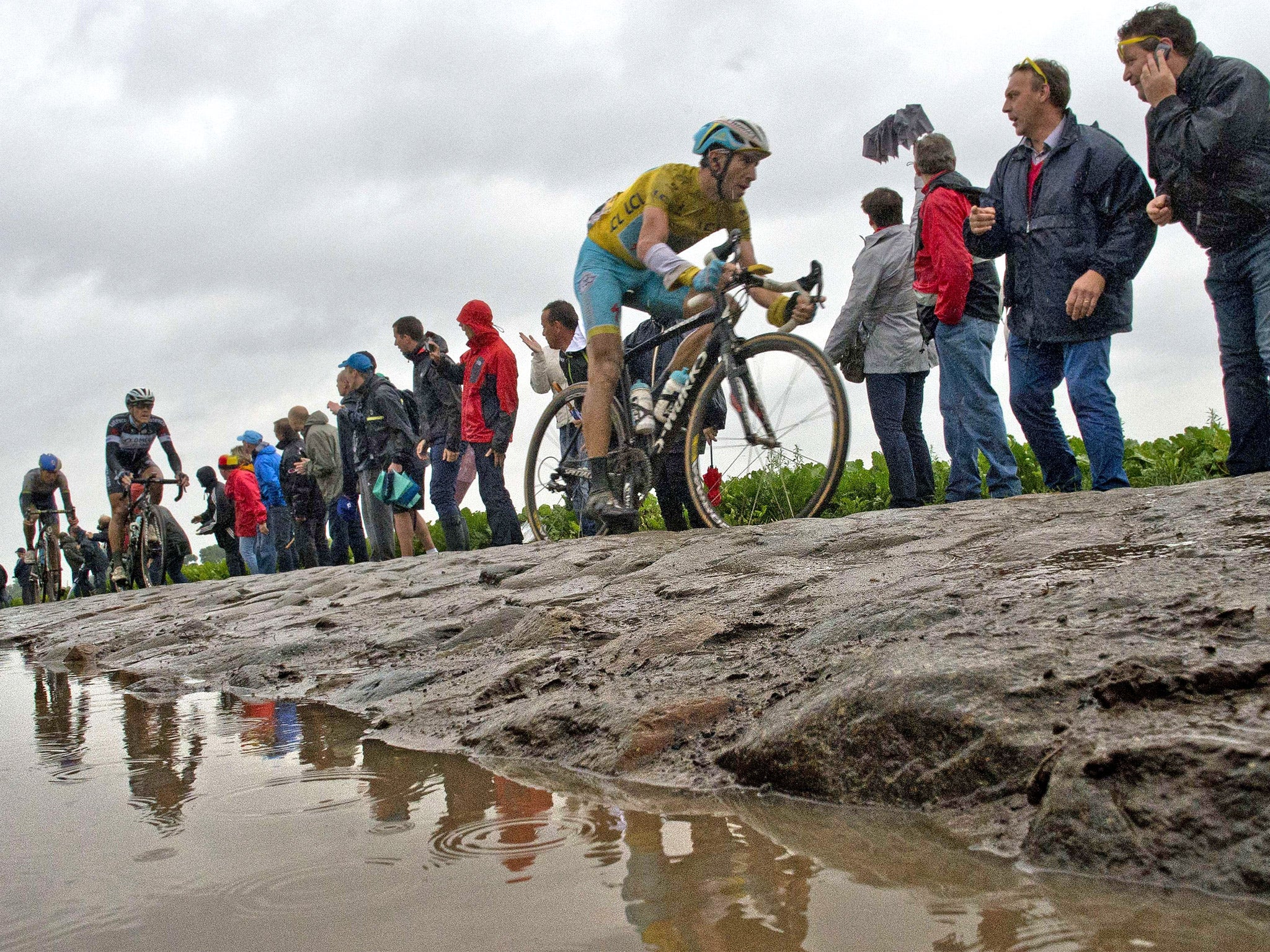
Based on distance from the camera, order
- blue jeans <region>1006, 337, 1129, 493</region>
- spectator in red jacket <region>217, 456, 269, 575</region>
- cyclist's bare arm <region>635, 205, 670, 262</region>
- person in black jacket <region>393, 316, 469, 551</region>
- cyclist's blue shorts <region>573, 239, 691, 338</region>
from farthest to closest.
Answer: spectator in red jacket <region>217, 456, 269, 575</region>
person in black jacket <region>393, 316, 469, 551</region>
cyclist's blue shorts <region>573, 239, 691, 338</region>
cyclist's bare arm <region>635, 205, 670, 262</region>
blue jeans <region>1006, 337, 1129, 493</region>

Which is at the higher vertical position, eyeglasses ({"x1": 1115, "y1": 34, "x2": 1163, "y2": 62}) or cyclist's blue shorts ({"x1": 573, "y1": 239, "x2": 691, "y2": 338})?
eyeglasses ({"x1": 1115, "y1": 34, "x2": 1163, "y2": 62})

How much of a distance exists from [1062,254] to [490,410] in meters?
4.26

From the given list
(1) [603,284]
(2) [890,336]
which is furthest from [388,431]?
(2) [890,336]

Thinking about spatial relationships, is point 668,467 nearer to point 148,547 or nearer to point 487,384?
point 487,384

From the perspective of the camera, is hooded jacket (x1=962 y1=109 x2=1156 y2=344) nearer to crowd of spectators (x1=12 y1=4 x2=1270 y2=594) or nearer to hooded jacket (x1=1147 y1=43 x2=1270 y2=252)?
crowd of spectators (x1=12 y1=4 x2=1270 y2=594)

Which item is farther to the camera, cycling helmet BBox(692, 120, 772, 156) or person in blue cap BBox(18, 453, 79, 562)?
person in blue cap BBox(18, 453, 79, 562)

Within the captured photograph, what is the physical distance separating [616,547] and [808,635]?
2.47 metres

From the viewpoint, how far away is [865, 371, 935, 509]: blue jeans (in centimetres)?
591

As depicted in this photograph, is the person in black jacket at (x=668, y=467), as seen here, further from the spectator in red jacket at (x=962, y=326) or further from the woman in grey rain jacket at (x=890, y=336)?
the spectator in red jacket at (x=962, y=326)

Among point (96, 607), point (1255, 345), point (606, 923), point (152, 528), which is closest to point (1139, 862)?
point (606, 923)

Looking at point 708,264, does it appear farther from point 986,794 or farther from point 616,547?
point 986,794

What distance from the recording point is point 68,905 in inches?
61.2

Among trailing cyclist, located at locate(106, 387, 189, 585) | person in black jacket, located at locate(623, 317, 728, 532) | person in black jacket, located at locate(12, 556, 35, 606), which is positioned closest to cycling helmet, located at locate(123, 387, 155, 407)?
trailing cyclist, located at locate(106, 387, 189, 585)

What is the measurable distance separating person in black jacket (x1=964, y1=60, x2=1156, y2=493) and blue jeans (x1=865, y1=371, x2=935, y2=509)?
785mm
